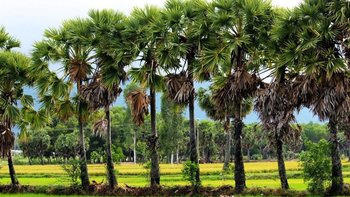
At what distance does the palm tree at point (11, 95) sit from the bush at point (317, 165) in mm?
15625

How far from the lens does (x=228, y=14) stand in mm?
23422

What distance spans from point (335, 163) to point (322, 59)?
426cm

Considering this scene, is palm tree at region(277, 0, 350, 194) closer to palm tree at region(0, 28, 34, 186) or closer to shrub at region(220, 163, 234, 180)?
palm tree at region(0, 28, 34, 186)

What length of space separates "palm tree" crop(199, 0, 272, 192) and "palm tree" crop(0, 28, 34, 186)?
1083 centimetres

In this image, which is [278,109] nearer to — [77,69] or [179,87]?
[179,87]

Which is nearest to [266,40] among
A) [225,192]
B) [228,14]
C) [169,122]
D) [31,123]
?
[228,14]

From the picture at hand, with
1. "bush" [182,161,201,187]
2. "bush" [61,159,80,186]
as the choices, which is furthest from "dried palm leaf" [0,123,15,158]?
"bush" [182,161,201,187]

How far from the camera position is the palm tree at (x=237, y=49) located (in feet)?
75.8

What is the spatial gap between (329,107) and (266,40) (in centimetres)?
480

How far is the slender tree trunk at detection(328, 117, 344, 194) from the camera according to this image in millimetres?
20734

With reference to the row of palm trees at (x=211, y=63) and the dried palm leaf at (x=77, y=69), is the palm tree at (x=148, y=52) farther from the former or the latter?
the dried palm leaf at (x=77, y=69)

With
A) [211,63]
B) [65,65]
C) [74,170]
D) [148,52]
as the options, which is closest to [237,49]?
[211,63]

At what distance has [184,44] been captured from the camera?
80.2 ft

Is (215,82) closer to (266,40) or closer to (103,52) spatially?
(266,40)
